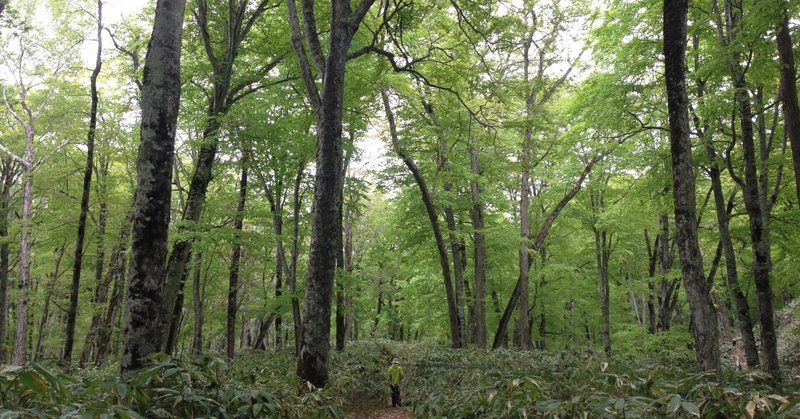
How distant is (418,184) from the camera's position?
45.8ft

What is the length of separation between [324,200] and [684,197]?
485 centimetres

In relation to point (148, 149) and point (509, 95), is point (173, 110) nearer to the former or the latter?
point (148, 149)

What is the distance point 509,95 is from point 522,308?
24.7 ft

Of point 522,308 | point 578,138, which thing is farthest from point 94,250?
point 578,138

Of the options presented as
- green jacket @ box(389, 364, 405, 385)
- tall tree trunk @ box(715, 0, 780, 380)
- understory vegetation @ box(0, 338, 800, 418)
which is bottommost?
green jacket @ box(389, 364, 405, 385)

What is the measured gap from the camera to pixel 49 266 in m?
22.3

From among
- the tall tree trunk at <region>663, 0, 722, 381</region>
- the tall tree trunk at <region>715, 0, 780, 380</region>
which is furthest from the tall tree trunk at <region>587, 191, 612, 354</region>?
the tall tree trunk at <region>663, 0, 722, 381</region>

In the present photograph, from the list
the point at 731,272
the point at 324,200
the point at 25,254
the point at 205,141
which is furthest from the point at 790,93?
the point at 25,254

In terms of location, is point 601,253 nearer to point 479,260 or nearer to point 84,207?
point 479,260

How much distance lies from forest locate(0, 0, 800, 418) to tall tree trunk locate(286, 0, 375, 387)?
0.03m

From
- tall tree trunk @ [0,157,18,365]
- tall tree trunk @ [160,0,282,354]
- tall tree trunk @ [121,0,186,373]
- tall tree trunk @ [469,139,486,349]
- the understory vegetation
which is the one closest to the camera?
the understory vegetation

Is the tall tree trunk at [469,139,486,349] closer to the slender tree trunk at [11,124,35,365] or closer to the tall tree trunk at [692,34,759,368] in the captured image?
the tall tree trunk at [692,34,759,368]

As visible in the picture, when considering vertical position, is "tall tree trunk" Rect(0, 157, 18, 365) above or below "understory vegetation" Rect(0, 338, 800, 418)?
above

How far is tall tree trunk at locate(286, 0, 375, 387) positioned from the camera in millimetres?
6348
